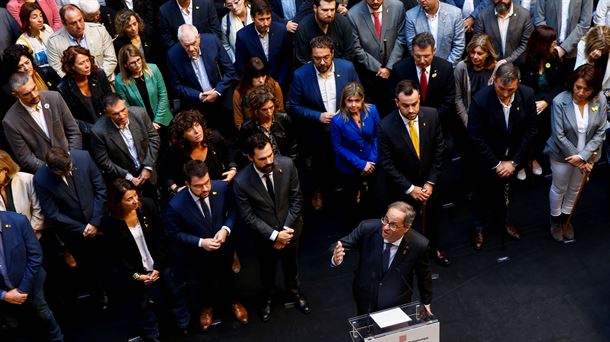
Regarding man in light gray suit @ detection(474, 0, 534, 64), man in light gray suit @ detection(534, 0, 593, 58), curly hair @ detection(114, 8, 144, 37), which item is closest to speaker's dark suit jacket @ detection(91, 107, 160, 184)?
curly hair @ detection(114, 8, 144, 37)

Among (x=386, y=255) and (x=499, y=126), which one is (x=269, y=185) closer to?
(x=386, y=255)

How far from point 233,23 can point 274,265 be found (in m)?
2.70

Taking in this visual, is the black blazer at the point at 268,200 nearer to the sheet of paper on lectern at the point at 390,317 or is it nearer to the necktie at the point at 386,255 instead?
the necktie at the point at 386,255

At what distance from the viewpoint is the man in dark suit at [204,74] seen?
6.36 meters

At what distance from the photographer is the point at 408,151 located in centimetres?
541

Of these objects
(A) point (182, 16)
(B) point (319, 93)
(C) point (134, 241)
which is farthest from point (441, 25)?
(C) point (134, 241)

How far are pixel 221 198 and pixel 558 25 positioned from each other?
407 cm

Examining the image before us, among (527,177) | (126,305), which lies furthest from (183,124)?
(527,177)

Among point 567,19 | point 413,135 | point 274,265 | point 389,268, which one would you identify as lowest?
point 274,265

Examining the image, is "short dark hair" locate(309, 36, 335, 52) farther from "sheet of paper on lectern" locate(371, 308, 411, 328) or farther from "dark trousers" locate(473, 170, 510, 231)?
"sheet of paper on lectern" locate(371, 308, 411, 328)

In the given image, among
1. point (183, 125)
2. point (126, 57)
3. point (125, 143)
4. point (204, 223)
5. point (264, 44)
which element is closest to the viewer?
point (204, 223)

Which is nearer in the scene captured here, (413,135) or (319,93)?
(413,135)

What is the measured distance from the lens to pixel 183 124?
5.20 m

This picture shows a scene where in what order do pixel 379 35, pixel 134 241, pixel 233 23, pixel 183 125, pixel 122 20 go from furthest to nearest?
pixel 233 23 < pixel 379 35 < pixel 122 20 < pixel 183 125 < pixel 134 241
